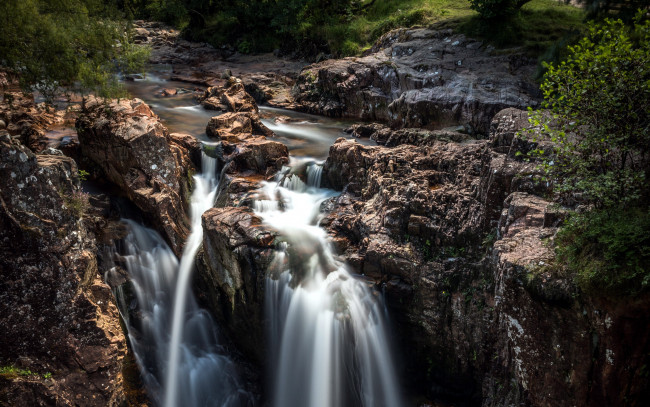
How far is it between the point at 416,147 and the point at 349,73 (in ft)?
30.8

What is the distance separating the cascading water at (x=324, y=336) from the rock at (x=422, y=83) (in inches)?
289

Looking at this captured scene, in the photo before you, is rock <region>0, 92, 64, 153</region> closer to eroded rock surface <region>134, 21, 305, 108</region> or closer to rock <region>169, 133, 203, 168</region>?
rock <region>169, 133, 203, 168</region>

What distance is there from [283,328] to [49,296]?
14.1 ft

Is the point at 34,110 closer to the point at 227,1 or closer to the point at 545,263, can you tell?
the point at 545,263

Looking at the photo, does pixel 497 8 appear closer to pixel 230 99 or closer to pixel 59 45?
pixel 230 99

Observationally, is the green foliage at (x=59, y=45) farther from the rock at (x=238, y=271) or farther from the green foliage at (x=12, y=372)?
the green foliage at (x=12, y=372)

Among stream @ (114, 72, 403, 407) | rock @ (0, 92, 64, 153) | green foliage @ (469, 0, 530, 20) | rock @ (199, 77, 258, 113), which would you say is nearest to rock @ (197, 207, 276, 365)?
stream @ (114, 72, 403, 407)

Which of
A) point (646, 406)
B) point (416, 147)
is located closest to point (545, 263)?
point (646, 406)

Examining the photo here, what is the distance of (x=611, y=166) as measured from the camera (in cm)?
519

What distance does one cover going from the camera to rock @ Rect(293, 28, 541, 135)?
1322 cm

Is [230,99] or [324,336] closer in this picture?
[324,336]

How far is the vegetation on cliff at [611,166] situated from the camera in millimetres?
4602

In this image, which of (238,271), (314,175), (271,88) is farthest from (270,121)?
(238,271)

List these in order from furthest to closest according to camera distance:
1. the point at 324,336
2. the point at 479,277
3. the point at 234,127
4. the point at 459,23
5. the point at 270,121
Result: 1. the point at 459,23
2. the point at 270,121
3. the point at 234,127
4. the point at 324,336
5. the point at 479,277
